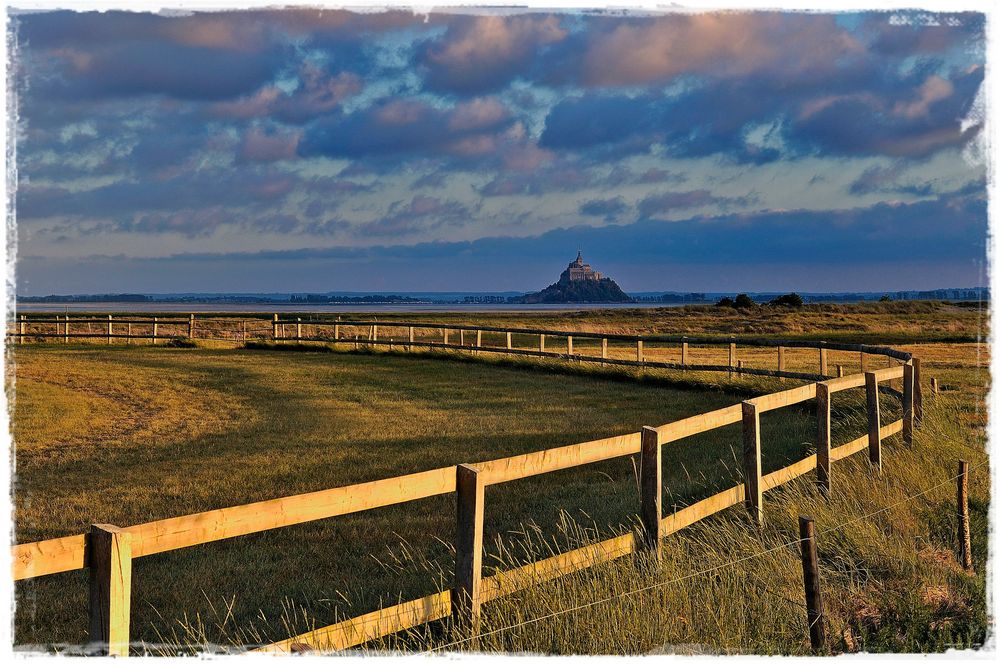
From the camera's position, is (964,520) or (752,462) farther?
(752,462)

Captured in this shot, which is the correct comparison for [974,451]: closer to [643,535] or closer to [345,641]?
[643,535]

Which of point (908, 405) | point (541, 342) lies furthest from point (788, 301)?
point (908, 405)

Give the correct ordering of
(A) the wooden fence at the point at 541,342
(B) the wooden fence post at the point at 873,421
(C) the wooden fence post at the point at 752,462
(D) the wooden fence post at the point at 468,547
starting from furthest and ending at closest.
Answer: (A) the wooden fence at the point at 541,342 → (B) the wooden fence post at the point at 873,421 → (C) the wooden fence post at the point at 752,462 → (D) the wooden fence post at the point at 468,547

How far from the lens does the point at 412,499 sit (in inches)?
209

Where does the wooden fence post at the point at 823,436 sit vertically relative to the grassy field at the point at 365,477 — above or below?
above

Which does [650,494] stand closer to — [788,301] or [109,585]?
[109,585]

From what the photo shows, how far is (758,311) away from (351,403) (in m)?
70.6

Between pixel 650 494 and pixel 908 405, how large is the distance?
281 inches

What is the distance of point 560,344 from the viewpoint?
61375 mm

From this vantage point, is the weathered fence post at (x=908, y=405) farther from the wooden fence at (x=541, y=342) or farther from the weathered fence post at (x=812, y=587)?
the weathered fence post at (x=812, y=587)

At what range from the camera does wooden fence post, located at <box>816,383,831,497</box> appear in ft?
30.0

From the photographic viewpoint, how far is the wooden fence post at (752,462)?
25.7 feet

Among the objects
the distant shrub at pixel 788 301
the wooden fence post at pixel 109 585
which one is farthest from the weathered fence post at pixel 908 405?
the distant shrub at pixel 788 301

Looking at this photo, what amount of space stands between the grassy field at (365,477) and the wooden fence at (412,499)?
21 cm
